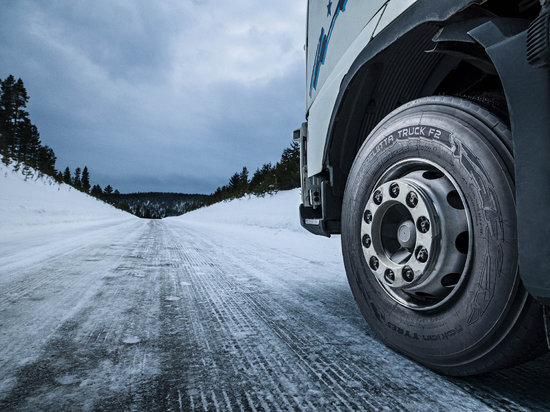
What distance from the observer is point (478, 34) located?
99 centimetres

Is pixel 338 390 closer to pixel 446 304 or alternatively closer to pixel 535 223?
pixel 446 304

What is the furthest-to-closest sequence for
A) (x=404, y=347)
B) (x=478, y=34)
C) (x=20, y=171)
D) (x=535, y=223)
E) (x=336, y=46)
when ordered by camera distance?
(x=20, y=171) → (x=336, y=46) → (x=404, y=347) → (x=478, y=34) → (x=535, y=223)

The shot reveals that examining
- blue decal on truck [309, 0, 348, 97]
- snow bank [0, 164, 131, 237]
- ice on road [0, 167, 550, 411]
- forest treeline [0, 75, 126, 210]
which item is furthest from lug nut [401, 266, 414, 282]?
forest treeline [0, 75, 126, 210]

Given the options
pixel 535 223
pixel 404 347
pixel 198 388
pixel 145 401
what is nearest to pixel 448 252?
pixel 535 223

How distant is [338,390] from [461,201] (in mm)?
806

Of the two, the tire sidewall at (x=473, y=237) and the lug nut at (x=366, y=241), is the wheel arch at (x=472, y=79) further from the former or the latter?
the lug nut at (x=366, y=241)

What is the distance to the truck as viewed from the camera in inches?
34.0

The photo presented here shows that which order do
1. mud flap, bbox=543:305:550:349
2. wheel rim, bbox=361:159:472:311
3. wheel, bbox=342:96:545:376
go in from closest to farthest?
1. mud flap, bbox=543:305:550:349
2. wheel, bbox=342:96:545:376
3. wheel rim, bbox=361:159:472:311

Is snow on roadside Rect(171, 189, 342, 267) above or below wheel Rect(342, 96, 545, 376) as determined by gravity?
below

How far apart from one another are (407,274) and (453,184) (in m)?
0.38

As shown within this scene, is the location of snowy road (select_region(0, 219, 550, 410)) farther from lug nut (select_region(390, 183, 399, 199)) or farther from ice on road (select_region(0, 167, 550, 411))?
lug nut (select_region(390, 183, 399, 199))

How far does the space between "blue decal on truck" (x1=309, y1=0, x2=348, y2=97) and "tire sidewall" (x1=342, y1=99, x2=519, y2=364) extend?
0.99 meters

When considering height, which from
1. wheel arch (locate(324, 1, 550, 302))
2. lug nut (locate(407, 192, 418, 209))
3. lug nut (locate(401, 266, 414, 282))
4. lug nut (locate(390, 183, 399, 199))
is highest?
wheel arch (locate(324, 1, 550, 302))

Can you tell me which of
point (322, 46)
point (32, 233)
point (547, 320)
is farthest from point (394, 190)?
point (32, 233)
